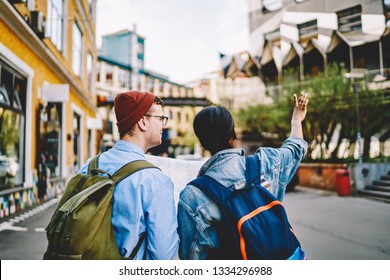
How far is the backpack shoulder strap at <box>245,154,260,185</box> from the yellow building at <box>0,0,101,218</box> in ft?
9.83

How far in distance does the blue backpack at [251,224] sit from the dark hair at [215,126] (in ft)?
0.60

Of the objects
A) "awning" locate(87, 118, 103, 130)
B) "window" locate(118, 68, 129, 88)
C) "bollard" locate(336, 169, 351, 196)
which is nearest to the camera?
"window" locate(118, 68, 129, 88)

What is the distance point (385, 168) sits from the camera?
A: 10.3 meters

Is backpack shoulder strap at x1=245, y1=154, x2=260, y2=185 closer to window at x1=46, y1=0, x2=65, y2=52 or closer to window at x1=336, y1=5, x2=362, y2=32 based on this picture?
window at x1=336, y1=5, x2=362, y2=32

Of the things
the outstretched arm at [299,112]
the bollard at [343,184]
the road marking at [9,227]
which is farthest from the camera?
the bollard at [343,184]

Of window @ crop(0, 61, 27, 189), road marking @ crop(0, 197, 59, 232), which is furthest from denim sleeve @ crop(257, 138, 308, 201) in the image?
window @ crop(0, 61, 27, 189)

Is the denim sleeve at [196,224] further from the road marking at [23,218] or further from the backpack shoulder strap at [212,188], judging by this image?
the road marking at [23,218]

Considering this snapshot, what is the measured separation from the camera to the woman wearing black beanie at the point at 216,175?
1272mm

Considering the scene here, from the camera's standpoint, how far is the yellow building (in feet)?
18.8

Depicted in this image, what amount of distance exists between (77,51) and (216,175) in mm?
10359

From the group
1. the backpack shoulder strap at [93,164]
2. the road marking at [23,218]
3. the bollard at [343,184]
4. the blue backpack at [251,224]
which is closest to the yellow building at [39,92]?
the road marking at [23,218]
